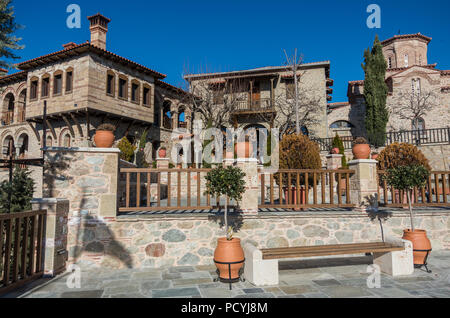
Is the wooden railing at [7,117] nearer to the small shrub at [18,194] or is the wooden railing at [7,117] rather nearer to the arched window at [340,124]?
the small shrub at [18,194]

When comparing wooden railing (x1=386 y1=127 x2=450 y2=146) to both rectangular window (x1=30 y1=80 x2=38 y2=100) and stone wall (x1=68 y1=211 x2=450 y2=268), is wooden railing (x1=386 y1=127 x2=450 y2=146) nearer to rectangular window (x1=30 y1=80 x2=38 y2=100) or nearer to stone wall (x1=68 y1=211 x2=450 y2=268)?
stone wall (x1=68 y1=211 x2=450 y2=268)

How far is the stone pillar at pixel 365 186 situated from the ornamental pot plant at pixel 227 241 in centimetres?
288

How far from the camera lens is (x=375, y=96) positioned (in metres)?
20.7

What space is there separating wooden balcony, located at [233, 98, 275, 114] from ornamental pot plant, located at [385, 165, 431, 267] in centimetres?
1595

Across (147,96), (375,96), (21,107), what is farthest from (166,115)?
(375,96)

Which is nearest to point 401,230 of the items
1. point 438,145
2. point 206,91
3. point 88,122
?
point 438,145

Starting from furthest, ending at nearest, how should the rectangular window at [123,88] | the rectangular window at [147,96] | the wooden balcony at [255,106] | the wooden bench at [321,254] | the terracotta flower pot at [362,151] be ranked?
the wooden balcony at [255,106] → the rectangular window at [147,96] → the rectangular window at [123,88] → the terracotta flower pot at [362,151] → the wooden bench at [321,254]

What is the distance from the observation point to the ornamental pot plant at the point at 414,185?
4.90 meters

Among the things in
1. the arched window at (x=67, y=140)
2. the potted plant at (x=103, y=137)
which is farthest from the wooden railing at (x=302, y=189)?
the arched window at (x=67, y=140)

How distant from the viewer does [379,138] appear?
1995 centimetres

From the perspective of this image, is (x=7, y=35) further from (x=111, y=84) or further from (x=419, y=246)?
(x=419, y=246)

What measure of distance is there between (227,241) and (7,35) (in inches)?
309
